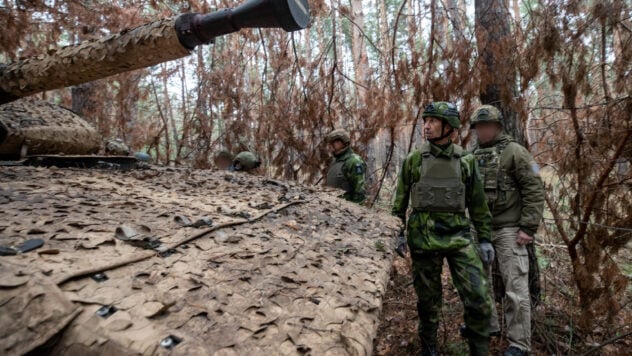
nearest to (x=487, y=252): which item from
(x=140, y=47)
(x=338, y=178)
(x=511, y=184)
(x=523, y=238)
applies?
(x=523, y=238)

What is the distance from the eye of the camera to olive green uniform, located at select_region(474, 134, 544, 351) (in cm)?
370

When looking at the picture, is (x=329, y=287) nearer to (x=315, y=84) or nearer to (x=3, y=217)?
(x=3, y=217)

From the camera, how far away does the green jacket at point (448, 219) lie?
3412 mm

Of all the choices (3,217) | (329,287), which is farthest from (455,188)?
(3,217)

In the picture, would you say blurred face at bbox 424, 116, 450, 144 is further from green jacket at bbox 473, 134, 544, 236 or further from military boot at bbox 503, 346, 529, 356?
military boot at bbox 503, 346, 529, 356

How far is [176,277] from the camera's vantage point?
143 cm

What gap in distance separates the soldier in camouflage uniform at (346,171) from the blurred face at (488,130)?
71.0 inches

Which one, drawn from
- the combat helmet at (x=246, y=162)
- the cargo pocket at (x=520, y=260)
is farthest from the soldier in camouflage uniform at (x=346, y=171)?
the cargo pocket at (x=520, y=260)

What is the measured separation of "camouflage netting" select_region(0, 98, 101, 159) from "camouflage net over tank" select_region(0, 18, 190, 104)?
740 mm

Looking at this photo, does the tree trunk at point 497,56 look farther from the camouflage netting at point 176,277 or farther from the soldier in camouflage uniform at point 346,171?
the camouflage netting at point 176,277

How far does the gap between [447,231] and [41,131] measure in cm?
425

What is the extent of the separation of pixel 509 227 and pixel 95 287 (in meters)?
3.83

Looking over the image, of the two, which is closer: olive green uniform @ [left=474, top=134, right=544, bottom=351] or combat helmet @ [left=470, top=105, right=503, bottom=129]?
olive green uniform @ [left=474, top=134, right=544, bottom=351]

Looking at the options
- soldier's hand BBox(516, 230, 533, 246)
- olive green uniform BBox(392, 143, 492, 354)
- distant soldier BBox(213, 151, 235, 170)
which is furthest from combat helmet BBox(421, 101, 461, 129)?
distant soldier BBox(213, 151, 235, 170)
